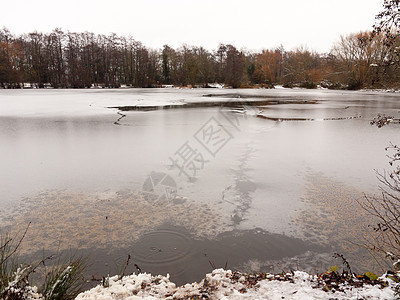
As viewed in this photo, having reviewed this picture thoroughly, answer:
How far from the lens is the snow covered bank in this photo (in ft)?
7.55

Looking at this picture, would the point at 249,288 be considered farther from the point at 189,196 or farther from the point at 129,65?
the point at 129,65

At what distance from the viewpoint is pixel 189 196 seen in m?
4.72

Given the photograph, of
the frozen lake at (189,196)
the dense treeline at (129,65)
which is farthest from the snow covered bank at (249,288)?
the dense treeline at (129,65)

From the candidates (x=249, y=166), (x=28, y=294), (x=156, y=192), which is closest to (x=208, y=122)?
(x=249, y=166)

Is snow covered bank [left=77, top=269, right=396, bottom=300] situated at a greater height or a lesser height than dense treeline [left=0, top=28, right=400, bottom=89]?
lesser

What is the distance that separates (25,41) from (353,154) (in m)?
73.7

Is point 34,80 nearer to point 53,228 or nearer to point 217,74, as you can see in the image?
point 217,74

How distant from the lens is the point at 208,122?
1212 cm

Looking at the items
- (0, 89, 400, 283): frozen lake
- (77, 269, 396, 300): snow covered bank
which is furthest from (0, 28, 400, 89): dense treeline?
(77, 269, 396, 300): snow covered bank

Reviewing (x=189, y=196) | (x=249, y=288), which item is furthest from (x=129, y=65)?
(x=249, y=288)

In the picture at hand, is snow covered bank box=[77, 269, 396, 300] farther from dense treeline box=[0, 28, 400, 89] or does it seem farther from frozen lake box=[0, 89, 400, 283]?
dense treeline box=[0, 28, 400, 89]

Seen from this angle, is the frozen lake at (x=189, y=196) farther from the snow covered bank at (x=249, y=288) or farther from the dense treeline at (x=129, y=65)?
the dense treeline at (x=129, y=65)

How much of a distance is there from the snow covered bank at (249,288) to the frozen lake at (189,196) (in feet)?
0.82

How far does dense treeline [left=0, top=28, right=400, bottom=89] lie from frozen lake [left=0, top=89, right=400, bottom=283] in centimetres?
5045
